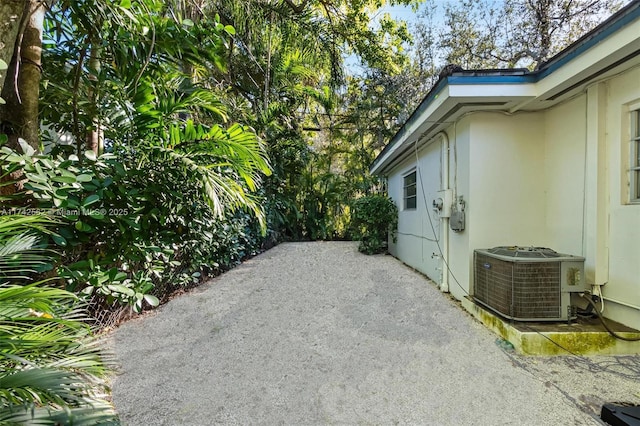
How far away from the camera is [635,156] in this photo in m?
2.79

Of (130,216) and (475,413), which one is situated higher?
(130,216)

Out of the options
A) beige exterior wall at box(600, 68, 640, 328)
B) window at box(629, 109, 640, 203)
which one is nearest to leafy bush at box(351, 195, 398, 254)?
beige exterior wall at box(600, 68, 640, 328)

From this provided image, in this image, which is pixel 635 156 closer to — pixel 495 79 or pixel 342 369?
pixel 495 79

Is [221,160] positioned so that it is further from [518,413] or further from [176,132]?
[518,413]

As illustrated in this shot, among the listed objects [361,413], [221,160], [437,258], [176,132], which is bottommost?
[361,413]

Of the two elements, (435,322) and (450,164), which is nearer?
(435,322)

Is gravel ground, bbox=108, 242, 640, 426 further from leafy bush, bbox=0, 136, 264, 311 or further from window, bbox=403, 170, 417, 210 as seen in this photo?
window, bbox=403, 170, 417, 210

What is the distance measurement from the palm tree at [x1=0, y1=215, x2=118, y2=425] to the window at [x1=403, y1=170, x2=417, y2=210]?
612 cm

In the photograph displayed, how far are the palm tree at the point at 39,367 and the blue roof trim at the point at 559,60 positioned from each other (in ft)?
12.7

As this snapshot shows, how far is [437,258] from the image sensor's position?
4.94 m

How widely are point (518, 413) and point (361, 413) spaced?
1093 millimetres

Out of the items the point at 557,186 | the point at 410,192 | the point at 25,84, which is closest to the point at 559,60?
the point at 557,186

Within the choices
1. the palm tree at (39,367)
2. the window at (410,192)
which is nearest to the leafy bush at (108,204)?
the palm tree at (39,367)

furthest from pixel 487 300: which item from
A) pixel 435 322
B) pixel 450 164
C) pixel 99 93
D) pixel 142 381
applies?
pixel 99 93
